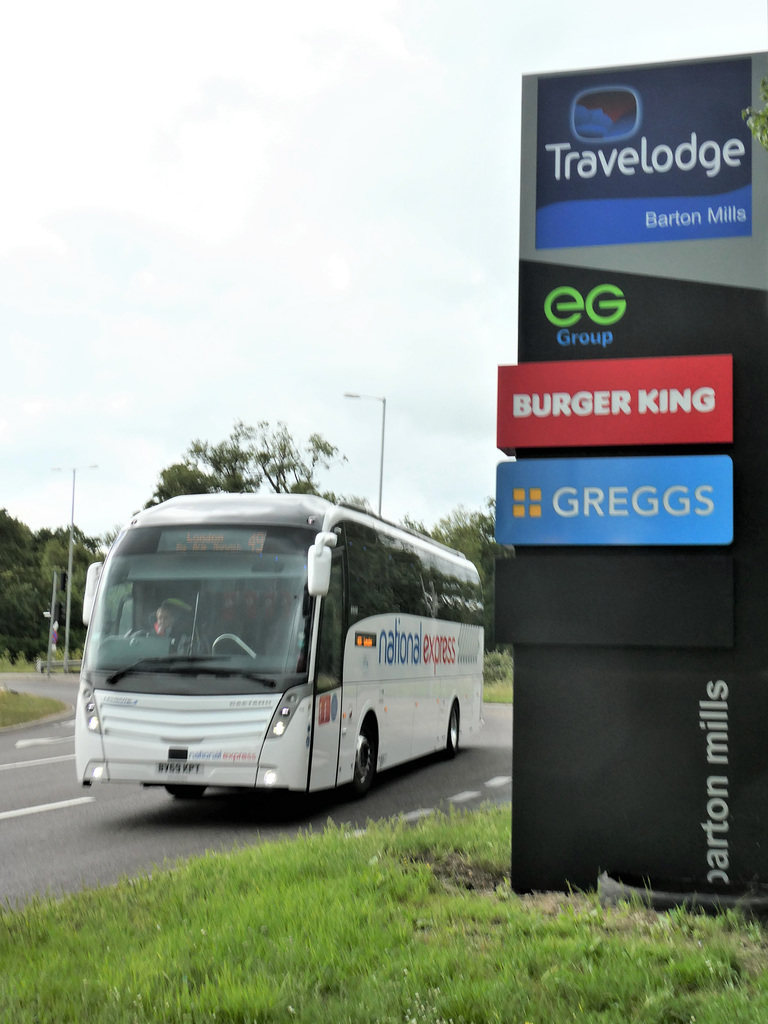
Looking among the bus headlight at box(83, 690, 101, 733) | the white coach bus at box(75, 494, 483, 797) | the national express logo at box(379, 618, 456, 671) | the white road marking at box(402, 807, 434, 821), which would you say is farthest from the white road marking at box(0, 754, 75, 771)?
the white road marking at box(402, 807, 434, 821)

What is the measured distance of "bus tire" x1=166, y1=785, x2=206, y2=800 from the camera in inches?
529

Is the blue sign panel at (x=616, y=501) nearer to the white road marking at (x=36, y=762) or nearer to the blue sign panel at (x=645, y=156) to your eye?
the blue sign panel at (x=645, y=156)

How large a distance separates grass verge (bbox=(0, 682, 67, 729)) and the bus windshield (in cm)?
1713

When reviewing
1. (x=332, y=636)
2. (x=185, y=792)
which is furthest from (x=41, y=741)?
(x=332, y=636)

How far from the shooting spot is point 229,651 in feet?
37.2

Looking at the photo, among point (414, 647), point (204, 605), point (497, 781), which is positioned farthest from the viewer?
point (414, 647)

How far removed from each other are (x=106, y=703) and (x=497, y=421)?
6043 millimetres

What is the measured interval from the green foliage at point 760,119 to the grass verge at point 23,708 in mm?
24402

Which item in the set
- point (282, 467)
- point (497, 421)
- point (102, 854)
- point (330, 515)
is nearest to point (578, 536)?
point (497, 421)

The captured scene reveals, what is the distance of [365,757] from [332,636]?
2.22m

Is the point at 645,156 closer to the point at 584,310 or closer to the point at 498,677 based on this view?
the point at 584,310

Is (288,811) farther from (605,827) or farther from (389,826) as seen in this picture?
(605,827)

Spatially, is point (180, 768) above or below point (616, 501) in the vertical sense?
below

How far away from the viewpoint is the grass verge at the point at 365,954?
435 centimetres
